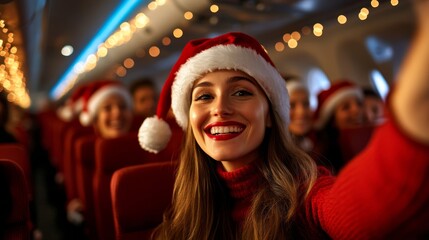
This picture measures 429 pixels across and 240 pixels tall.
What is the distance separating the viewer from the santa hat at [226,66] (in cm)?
149

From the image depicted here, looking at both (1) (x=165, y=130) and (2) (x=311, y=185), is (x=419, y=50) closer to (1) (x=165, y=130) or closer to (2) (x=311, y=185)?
(2) (x=311, y=185)

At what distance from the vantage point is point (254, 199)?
4.64ft

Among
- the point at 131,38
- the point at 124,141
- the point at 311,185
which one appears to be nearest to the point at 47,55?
the point at 131,38

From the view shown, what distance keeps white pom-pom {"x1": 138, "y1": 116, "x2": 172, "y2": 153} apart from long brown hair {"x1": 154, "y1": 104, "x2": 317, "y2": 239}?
0.20 m

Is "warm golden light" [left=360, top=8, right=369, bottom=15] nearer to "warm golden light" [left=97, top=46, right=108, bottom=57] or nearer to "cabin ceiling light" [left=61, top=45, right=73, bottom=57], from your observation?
"warm golden light" [left=97, top=46, right=108, bottom=57]

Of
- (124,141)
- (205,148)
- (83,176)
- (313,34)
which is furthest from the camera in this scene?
(313,34)

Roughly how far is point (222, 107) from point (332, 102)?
2.63 m

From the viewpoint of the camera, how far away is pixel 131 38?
640 cm

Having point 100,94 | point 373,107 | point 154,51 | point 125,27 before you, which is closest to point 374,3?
point 373,107

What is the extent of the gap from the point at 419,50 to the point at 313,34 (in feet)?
16.3

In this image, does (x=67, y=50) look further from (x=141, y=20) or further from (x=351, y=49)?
(x=351, y=49)

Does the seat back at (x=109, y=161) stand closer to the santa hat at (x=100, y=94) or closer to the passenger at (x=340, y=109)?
the santa hat at (x=100, y=94)

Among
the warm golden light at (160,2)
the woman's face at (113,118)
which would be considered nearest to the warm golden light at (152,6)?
the warm golden light at (160,2)

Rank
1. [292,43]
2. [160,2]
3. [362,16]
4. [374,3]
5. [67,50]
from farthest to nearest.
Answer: [67,50] → [292,43] → [160,2] → [362,16] → [374,3]
